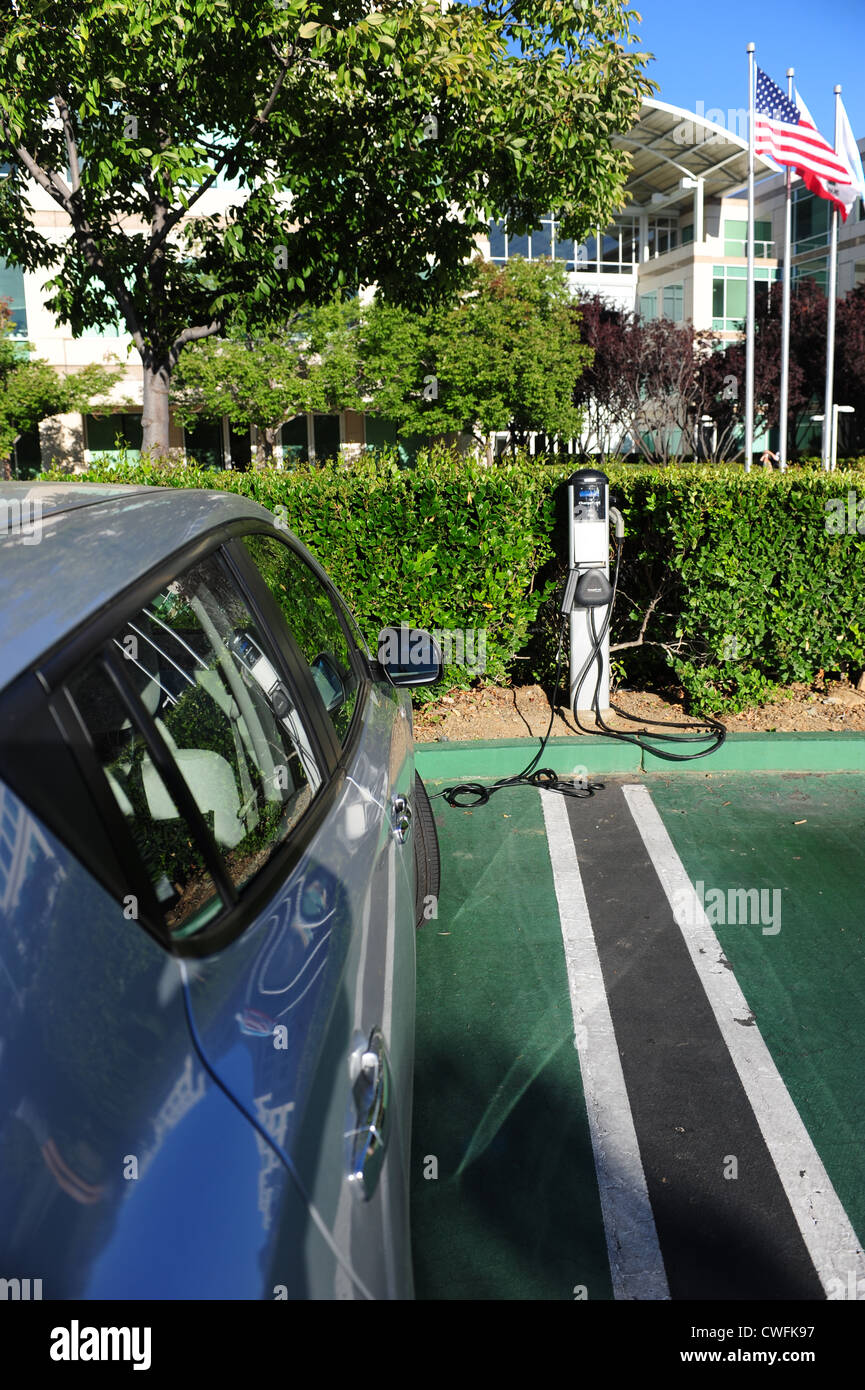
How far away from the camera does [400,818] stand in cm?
262

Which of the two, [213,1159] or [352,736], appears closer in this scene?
[213,1159]

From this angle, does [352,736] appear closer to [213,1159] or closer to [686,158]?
[213,1159]

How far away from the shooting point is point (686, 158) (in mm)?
46250

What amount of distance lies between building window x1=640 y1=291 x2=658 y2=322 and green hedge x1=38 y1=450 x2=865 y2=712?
4295 centimetres

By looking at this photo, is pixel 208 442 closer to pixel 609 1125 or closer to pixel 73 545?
pixel 609 1125

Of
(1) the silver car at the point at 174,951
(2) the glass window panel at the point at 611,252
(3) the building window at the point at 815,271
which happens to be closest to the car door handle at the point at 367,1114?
(1) the silver car at the point at 174,951

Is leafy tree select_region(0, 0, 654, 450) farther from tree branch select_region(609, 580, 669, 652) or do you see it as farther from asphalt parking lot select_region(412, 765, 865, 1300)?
asphalt parking lot select_region(412, 765, 865, 1300)

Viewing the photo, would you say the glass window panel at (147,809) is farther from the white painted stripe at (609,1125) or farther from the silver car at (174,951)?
the white painted stripe at (609,1125)

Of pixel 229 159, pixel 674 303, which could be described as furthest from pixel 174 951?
pixel 674 303

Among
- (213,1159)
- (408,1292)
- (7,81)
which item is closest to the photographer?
(213,1159)

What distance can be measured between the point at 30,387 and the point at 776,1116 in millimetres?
27841

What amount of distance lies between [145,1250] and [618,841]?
14.4 ft

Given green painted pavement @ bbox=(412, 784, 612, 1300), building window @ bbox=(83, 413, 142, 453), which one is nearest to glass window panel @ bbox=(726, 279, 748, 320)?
building window @ bbox=(83, 413, 142, 453)
